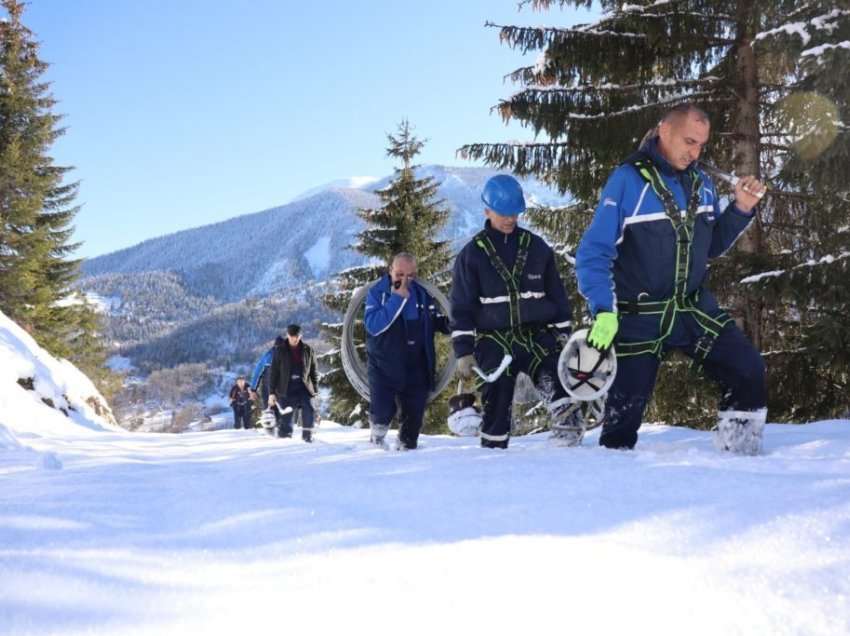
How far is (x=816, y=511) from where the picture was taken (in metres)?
2.00

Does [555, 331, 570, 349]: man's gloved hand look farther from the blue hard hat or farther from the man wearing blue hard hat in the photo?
the blue hard hat

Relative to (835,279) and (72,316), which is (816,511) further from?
(72,316)

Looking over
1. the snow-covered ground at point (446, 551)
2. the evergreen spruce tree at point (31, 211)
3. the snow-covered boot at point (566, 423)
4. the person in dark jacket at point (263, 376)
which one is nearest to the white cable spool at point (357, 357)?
the snow-covered boot at point (566, 423)

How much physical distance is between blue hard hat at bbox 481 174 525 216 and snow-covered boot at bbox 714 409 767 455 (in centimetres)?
189

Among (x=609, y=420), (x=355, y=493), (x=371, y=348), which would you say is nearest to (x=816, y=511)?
(x=355, y=493)

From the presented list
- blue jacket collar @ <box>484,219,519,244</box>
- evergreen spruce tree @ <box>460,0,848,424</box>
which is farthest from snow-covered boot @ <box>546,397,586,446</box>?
evergreen spruce tree @ <box>460,0,848,424</box>

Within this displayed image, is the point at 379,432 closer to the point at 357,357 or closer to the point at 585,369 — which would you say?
the point at 357,357

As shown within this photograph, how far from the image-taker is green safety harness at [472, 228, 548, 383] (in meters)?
4.54

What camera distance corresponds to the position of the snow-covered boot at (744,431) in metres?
3.60

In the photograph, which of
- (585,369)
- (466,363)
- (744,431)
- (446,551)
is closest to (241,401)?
(466,363)

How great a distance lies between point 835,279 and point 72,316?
2994 centimetres

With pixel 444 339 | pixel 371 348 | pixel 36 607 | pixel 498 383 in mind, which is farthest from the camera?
pixel 444 339

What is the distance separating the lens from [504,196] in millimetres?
4559

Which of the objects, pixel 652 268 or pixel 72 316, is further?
pixel 72 316
